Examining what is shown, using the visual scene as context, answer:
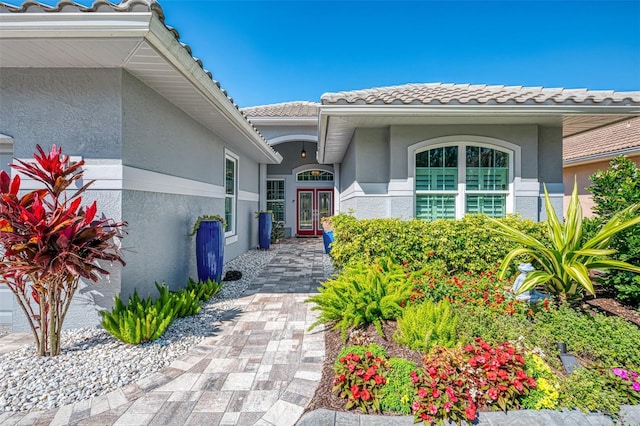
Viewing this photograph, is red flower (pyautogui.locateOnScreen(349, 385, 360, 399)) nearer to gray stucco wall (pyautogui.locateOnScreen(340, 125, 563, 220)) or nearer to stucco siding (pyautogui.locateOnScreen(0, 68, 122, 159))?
gray stucco wall (pyautogui.locateOnScreen(340, 125, 563, 220))

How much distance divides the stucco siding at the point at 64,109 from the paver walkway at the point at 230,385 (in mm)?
2711

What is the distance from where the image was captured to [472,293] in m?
3.95

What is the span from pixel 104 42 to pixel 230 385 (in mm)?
3705

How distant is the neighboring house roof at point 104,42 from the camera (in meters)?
2.89

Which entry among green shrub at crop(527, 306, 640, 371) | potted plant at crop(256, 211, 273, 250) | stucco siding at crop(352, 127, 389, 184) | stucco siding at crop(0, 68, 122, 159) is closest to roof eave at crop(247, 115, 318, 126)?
potted plant at crop(256, 211, 273, 250)

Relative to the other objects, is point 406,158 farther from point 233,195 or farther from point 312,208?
point 312,208

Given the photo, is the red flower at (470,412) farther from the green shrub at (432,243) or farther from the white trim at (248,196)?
the white trim at (248,196)

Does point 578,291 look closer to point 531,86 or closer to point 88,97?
point 531,86

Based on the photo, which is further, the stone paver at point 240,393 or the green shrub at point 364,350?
the green shrub at point 364,350

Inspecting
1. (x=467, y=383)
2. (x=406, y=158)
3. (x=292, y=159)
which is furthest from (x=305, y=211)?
(x=467, y=383)

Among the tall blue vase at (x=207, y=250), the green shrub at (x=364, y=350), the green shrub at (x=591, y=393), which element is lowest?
the green shrub at (x=591, y=393)

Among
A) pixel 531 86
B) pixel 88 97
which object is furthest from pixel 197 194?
pixel 531 86

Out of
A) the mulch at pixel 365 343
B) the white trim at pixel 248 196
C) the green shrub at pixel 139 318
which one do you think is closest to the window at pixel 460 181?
the mulch at pixel 365 343

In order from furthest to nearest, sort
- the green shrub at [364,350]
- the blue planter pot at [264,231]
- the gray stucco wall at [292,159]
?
1. the gray stucco wall at [292,159]
2. the blue planter pot at [264,231]
3. the green shrub at [364,350]
